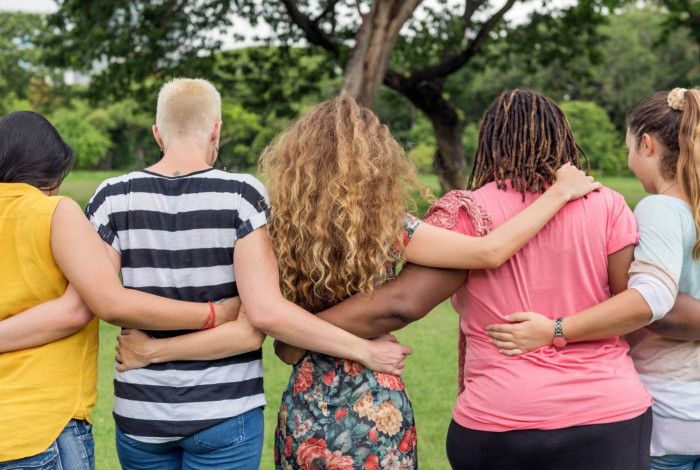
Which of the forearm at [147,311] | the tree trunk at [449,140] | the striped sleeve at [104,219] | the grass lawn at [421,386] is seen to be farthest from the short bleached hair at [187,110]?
the tree trunk at [449,140]

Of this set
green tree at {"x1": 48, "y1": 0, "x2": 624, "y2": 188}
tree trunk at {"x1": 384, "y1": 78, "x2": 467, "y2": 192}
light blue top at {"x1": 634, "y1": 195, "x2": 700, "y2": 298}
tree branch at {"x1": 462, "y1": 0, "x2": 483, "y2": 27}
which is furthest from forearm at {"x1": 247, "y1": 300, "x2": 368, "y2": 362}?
tree trunk at {"x1": 384, "y1": 78, "x2": 467, "y2": 192}

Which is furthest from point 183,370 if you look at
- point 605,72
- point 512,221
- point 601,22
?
point 605,72

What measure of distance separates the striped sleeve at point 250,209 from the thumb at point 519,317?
79 cm

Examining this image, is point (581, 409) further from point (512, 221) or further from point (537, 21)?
point (537, 21)

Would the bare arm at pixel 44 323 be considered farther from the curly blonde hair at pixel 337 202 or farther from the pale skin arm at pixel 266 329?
the curly blonde hair at pixel 337 202

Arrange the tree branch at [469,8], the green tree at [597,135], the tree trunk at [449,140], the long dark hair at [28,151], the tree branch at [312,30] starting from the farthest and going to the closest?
the green tree at [597,135] < the tree trunk at [449,140] < the tree branch at [469,8] < the tree branch at [312,30] < the long dark hair at [28,151]

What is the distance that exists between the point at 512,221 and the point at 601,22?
1663cm

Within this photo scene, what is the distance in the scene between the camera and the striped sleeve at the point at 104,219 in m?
2.58

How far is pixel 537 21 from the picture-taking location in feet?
59.8

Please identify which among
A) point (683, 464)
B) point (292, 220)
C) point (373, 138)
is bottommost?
point (683, 464)

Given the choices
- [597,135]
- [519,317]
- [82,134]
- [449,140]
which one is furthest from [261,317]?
[82,134]

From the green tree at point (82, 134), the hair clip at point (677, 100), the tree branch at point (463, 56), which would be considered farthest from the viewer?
the green tree at point (82, 134)

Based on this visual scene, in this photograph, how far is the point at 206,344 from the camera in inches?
101

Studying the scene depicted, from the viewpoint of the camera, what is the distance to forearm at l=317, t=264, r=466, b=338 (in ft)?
8.35
